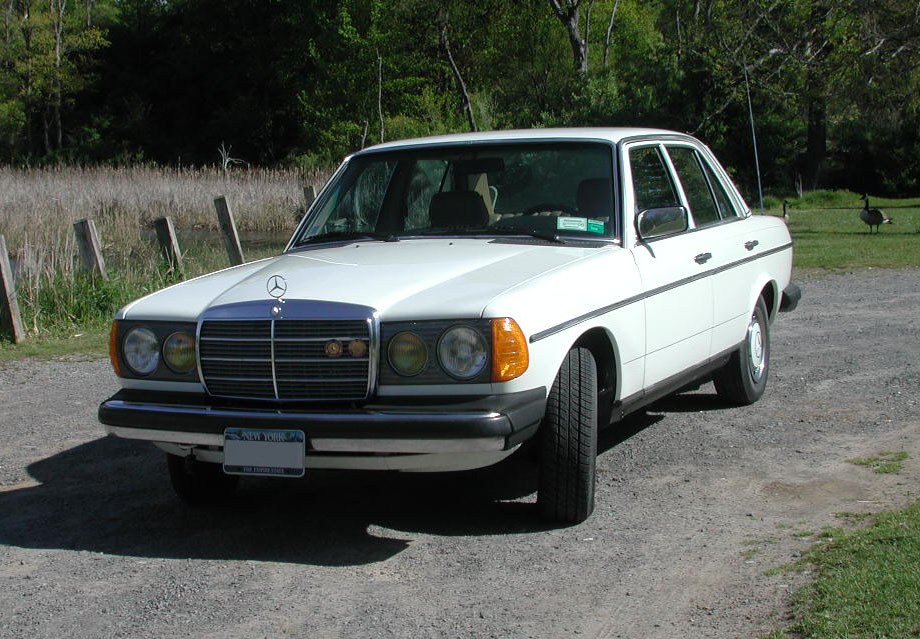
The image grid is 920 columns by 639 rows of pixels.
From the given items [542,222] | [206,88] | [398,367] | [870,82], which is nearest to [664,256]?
[542,222]

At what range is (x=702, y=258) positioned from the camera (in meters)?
6.24

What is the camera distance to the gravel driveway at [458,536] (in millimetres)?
3994

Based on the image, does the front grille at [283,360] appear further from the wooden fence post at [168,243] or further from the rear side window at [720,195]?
the wooden fence post at [168,243]

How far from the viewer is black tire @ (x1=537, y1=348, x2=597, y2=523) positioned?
4.76 m

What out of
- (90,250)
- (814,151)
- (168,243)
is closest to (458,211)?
(90,250)

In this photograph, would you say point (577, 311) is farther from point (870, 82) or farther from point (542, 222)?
point (870, 82)

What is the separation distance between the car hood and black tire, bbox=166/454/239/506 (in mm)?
812

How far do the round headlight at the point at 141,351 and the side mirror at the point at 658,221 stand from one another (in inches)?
95.6

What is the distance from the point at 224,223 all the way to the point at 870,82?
48.2ft

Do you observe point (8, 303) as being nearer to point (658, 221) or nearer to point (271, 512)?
point (271, 512)

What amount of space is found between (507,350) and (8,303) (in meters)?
7.71

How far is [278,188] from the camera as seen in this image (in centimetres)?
2453

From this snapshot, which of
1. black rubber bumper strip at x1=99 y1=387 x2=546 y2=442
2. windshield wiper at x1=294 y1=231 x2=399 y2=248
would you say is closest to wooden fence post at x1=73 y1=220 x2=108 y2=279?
windshield wiper at x1=294 y1=231 x2=399 y2=248

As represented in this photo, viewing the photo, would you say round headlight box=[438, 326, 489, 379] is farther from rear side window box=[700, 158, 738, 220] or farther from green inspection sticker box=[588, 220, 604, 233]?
rear side window box=[700, 158, 738, 220]
